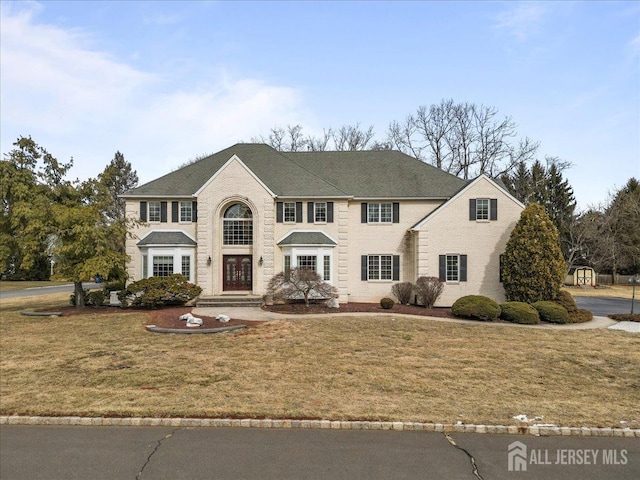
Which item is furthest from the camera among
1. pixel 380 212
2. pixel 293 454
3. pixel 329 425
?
pixel 380 212

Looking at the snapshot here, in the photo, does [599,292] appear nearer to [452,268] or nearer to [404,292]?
[452,268]

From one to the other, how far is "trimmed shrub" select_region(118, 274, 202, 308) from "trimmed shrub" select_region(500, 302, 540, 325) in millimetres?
15747

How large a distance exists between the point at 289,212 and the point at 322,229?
2.27 metres

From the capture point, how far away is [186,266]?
22344 millimetres

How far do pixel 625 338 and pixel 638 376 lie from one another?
5.88 meters

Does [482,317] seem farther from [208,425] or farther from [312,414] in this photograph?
[208,425]

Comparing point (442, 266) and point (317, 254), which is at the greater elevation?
point (317, 254)

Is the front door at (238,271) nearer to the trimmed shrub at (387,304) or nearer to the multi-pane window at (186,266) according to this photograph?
the multi-pane window at (186,266)

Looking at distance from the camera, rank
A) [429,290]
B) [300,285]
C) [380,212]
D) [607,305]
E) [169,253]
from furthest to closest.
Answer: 1. [607,305]
2. [380,212]
3. [169,253]
4. [429,290]
5. [300,285]

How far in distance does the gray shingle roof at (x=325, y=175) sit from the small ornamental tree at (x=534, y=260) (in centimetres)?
486

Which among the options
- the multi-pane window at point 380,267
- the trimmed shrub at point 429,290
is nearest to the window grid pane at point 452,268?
the trimmed shrub at point 429,290

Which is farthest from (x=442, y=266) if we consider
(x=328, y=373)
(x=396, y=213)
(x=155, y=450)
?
(x=155, y=450)

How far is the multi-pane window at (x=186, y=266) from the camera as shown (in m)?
22.3

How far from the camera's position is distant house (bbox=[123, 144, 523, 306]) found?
71.6 ft
